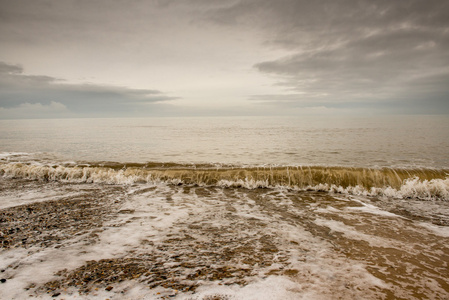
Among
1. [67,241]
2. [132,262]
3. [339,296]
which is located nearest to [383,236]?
[339,296]

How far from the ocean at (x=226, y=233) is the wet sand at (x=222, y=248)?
32mm

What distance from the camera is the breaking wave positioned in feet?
38.9

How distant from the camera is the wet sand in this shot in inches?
175

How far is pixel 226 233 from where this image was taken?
7.01m

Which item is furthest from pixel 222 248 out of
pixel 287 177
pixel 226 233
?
pixel 287 177

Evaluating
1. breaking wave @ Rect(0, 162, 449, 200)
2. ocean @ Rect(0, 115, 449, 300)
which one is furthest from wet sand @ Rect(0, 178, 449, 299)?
breaking wave @ Rect(0, 162, 449, 200)

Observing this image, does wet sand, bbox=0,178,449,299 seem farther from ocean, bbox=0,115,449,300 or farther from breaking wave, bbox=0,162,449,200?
breaking wave, bbox=0,162,449,200

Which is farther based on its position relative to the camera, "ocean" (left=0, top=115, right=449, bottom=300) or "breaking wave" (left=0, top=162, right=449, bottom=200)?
"breaking wave" (left=0, top=162, right=449, bottom=200)

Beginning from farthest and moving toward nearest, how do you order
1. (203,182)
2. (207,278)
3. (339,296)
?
1. (203,182)
2. (207,278)
3. (339,296)

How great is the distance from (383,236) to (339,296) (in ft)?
12.2

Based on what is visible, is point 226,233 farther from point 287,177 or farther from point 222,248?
point 287,177

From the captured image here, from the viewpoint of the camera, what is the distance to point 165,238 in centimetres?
665

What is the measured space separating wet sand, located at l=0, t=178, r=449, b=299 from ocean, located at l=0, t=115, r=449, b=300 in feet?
0.11

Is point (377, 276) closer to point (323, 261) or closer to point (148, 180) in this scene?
point (323, 261)
